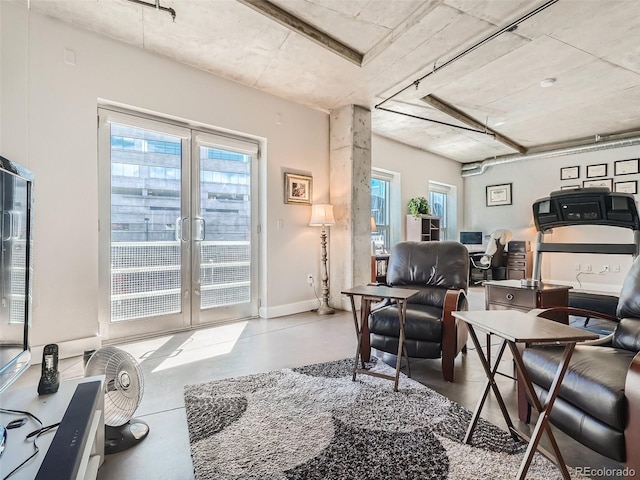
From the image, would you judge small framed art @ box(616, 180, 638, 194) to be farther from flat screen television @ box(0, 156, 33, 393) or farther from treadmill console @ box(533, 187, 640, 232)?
flat screen television @ box(0, 156, 33, 393)

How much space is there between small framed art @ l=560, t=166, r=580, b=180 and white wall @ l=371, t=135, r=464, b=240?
212 centimetres

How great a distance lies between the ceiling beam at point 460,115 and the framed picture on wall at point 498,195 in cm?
117

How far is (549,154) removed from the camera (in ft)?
22.4

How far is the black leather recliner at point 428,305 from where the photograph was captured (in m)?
2.44

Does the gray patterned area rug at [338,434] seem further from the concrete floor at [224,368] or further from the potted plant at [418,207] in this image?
the potted plant at [418,207]

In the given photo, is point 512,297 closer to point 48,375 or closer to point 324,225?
point 324,225

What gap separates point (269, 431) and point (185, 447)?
1.35 ft

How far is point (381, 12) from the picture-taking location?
282 cm

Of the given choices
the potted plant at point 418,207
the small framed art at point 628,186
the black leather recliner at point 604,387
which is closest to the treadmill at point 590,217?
the black leather recliner at point 604,387

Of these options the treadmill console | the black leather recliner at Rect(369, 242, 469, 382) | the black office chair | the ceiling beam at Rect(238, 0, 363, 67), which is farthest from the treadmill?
the black office chair

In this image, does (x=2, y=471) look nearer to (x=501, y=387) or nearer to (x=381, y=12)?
(x=501, y=387)

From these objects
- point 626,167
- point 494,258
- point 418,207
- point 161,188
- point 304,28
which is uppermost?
point 304,28

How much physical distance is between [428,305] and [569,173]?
5.92 meters

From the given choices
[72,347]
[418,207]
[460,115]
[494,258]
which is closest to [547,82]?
[460,115]
